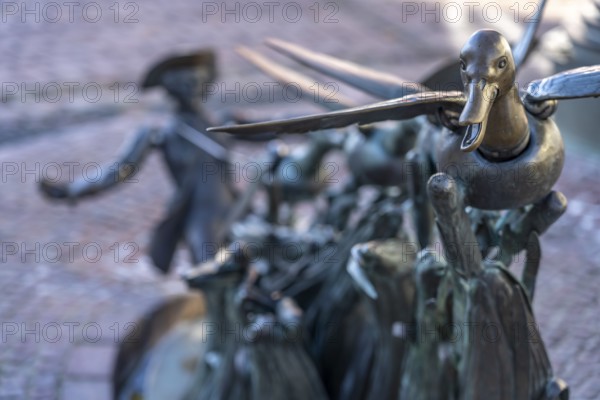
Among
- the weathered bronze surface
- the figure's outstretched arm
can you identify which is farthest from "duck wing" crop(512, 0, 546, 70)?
the figure's outstretched arm

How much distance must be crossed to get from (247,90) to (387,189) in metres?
5.57

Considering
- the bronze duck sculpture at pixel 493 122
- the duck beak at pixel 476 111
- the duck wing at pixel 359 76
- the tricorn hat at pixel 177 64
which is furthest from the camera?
the tricorn hat at pixel 177 64

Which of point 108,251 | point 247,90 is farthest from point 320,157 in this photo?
point 247,90

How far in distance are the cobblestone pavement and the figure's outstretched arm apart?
0.83m

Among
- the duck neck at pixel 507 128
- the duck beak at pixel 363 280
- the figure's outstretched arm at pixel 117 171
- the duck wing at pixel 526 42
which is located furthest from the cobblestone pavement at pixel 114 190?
the duck neck at pixel 507 128

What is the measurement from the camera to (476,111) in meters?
2.64

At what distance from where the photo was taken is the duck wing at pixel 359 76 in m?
3.52

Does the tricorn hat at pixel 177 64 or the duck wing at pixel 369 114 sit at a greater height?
the duck wing at pixel 369 114

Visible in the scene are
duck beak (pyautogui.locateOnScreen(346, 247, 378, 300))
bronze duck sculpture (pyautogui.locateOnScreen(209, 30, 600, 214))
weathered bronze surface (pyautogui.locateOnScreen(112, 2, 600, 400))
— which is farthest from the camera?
duck beak (pyautogui.locateOnScreen(346, 247, 378, 300))

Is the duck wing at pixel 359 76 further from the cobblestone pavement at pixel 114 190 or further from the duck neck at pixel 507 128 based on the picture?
the cobblestone pavement at pixel 114 190

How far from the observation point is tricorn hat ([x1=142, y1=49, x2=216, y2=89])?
5043 mm

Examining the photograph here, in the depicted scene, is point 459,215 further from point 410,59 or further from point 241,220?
point 410,59

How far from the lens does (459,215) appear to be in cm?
291

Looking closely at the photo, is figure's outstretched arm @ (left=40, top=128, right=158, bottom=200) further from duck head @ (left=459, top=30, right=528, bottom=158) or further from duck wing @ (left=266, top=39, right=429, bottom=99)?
duck head @ (left=459, top=30, right=528, bottom=158)
